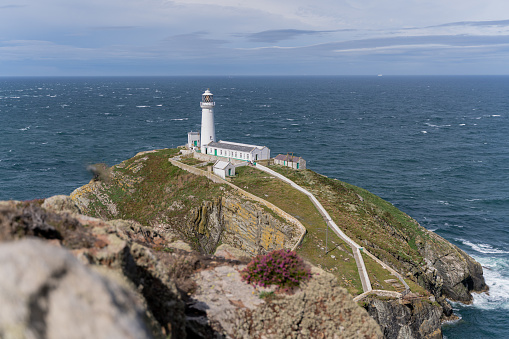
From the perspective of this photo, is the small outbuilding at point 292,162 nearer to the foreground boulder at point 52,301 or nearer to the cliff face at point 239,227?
the cliff face at point 239,227

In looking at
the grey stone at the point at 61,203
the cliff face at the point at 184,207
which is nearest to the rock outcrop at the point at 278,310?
the grey stone at the point at 61,203

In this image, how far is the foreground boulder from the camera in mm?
4973

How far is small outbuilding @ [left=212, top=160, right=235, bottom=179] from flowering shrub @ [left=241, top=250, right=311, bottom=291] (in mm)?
40011

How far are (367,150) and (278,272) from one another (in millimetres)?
95634

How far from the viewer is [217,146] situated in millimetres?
67000

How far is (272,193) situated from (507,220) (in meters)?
41.1

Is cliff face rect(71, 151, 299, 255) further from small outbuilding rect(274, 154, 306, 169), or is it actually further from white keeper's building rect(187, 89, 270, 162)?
small outbuilding rect(274, 154, 306, 169)

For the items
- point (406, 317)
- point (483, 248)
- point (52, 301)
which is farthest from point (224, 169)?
point (52, 301)

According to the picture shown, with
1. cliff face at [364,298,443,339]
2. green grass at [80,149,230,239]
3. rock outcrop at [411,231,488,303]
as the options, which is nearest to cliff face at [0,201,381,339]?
cliff face at [364,298,443,339]

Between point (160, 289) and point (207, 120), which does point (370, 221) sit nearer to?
point (207, 120)

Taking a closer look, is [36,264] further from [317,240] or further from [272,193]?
[272,193]

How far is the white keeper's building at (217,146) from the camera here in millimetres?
63975

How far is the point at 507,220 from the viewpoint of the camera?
206 feet

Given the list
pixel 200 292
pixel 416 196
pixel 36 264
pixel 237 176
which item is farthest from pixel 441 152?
pixel 36 264
